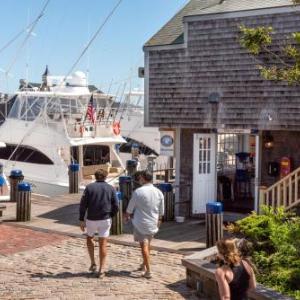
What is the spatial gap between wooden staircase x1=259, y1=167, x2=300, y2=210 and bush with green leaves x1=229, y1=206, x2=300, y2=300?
2232 millimetres

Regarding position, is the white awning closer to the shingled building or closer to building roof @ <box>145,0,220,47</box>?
building roof @ <box>145,0,220,47</box>

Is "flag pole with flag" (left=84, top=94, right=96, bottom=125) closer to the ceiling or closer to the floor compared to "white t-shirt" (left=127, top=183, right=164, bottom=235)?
closer to the ceiling

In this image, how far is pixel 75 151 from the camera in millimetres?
25469

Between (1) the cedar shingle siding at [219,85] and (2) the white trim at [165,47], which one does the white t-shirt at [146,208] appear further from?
(2) the white trim at [165,47]

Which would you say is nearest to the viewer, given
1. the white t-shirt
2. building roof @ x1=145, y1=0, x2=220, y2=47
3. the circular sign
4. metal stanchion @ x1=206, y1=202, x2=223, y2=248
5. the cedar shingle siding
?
the white t-shirt

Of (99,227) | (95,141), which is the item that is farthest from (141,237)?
(95,141)

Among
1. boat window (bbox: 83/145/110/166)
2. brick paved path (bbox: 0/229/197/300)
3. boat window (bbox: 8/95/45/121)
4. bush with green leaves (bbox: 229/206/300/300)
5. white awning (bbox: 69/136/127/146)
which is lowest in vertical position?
brick paved path (bbox: 0/229/197/300)

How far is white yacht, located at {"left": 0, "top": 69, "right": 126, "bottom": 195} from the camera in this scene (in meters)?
24.6

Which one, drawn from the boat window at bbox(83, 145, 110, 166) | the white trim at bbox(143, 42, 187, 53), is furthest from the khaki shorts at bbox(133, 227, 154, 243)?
the boat window at bbox(83, 145, 110, 166)

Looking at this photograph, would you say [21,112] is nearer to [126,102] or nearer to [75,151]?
[75,151]

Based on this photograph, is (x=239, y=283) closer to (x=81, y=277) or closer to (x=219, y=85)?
(x=81, y=277)

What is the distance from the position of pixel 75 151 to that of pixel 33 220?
37.1ft

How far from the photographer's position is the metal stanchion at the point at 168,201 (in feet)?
46.4

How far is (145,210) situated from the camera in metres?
8.90
